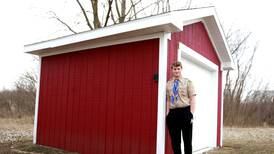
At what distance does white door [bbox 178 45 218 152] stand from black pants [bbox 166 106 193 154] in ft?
Result: 4.86

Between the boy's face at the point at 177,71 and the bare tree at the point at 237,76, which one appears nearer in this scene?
the boy's face at the point at 177,71

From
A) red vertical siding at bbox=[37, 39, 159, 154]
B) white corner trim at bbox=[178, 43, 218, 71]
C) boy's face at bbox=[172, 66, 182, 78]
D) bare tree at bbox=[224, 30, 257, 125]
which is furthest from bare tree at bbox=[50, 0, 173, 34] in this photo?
boy's face at bbox=[172, 66, 182, 78]

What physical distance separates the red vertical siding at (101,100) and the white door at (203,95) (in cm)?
109

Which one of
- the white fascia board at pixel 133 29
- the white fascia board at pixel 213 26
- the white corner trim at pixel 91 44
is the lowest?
the white corner trim at pixel 91 44

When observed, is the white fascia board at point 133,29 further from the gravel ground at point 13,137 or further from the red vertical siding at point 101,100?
the gravel ground at point 13,137

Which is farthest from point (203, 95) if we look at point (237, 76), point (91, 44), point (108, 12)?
point (237, 76)

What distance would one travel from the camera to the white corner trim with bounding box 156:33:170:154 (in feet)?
16.9

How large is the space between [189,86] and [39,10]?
47.5 ft

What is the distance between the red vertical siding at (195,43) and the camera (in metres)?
5.60

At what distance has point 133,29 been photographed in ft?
17.7

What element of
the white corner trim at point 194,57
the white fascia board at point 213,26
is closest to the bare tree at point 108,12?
the white fascia board at point 213,26

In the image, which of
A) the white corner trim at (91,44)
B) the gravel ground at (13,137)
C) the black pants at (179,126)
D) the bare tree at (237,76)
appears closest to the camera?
the black pants at (179,126)

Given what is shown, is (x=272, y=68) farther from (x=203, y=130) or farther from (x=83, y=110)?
(x=83, y=110)

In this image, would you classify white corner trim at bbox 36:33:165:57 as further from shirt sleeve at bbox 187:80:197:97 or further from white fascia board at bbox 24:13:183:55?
shirt sleeve at bbox 187:80:197:97
